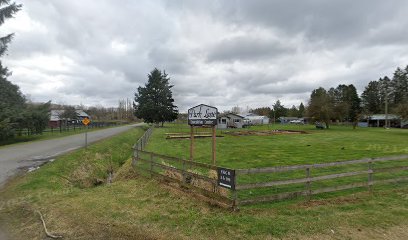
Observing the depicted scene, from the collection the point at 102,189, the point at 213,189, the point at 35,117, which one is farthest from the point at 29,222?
the point at 35,117

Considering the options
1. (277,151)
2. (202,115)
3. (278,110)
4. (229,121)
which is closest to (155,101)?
(229,121)

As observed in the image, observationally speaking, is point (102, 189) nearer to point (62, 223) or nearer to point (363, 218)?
point (62, 223)

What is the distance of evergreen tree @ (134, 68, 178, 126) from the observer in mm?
61812

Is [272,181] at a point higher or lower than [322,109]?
lower

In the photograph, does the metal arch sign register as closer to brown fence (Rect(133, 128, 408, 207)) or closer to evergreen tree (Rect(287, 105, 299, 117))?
brown fence (Rect(133, 128, 408, 207))

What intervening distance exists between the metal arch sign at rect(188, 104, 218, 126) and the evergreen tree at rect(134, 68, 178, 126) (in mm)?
51727

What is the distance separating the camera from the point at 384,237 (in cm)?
577

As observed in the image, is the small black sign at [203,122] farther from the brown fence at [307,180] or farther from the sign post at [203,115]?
the brown fence at [307,180]

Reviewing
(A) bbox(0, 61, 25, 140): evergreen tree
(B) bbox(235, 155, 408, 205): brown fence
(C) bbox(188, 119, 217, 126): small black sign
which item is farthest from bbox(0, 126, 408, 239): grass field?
(A) bbox(0, 61, 25, 140): evergreen tree

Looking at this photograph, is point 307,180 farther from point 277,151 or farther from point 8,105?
point 8,105

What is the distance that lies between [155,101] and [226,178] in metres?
57.8

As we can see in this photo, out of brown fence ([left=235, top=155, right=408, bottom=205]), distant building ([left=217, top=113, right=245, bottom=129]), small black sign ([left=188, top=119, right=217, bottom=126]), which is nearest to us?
brown fence ([left=235, top=155, right=408, bottom=205])

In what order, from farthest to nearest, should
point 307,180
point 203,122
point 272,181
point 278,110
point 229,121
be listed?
point 278,110 → point 229,121 → point 203,122 → point 307,180 → point 272,181

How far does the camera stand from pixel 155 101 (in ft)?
209
